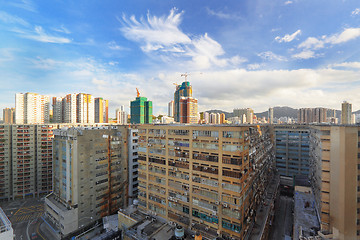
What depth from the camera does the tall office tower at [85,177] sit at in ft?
→ 114

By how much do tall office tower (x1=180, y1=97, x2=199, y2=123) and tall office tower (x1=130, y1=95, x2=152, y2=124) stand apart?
25555 millimetres

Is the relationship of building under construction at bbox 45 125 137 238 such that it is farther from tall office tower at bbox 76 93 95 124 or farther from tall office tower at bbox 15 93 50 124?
tall office tower at bbox 76 93 95 124

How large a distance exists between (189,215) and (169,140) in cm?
1355

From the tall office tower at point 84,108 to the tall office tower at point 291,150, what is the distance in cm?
9722

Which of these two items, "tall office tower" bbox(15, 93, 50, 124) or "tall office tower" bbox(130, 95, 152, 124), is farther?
"tall office tower" bbox(130, 95, 152, 124)

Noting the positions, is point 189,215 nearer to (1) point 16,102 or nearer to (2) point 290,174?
(2) point 290,174

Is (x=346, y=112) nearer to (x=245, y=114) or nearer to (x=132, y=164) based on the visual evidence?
(x=245, y=114)

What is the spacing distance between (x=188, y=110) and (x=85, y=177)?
93633mm

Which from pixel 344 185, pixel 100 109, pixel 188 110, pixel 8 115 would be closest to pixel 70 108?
pixel 100 109

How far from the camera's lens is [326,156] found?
24.2 m

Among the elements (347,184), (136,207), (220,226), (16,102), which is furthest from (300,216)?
(16,102)

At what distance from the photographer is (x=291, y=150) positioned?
59.1 m

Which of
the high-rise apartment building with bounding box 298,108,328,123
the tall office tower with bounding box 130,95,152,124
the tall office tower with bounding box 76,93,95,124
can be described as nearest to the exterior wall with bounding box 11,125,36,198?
the tall office tower with bounding box 76,93,95,124

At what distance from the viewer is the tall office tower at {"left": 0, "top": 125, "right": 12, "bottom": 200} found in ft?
173
